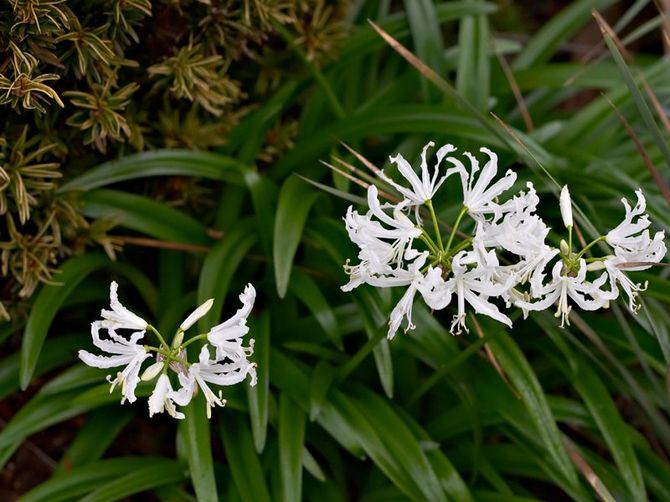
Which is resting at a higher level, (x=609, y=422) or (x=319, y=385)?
(x=609, y=422)

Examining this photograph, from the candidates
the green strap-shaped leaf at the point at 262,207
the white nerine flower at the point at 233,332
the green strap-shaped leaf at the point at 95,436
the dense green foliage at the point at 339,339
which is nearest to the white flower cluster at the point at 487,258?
the white nerine flower at the point at 233,332

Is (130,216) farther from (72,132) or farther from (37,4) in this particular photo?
(37,4)

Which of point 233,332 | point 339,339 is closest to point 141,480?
point 339,339

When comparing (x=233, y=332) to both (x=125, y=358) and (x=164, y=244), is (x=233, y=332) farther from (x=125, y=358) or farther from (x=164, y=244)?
(x=164, y=244)

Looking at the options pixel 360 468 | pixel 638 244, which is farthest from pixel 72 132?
pixel 638 244

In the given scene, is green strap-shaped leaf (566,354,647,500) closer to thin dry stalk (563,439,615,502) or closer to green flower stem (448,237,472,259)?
thin dry stalk (563,439,615,502)

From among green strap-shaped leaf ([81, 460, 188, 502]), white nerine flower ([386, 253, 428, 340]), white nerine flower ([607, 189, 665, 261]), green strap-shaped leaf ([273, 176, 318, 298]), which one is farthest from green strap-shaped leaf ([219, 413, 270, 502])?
white nerine flower ([607, 189, 665, 261])

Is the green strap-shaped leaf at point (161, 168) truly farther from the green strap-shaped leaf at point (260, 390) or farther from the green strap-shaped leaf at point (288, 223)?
the green strap-shaped leaf at point (260, 390)
